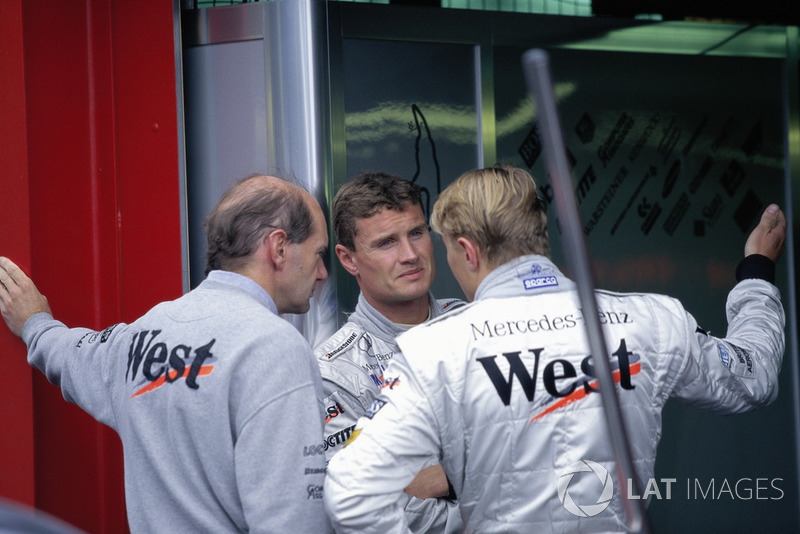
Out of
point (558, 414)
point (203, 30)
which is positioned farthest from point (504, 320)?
point (203, 30)

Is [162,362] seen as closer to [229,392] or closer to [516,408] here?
[229,392]

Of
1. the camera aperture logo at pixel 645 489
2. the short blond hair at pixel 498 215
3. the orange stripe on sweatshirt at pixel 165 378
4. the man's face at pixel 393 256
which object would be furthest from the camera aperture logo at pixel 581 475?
the man's face at pixel 393 256

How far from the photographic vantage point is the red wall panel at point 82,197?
116 inches

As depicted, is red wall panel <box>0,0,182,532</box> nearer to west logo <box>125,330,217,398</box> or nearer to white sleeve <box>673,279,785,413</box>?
west logo <box>125,330,217,398</box>

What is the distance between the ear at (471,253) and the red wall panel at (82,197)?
137cm

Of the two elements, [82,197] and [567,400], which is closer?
[567,400]

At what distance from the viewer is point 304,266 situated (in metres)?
2.42

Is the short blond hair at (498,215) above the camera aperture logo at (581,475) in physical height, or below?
above

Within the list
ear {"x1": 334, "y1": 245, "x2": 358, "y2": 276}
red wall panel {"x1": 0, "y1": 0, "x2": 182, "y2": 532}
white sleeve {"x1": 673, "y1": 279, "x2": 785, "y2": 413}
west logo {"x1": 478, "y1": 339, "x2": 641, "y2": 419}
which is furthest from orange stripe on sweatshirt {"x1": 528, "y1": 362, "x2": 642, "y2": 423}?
red wall panel {"x1": 0, "y1": 0, "x2": 182, "y2": 532}

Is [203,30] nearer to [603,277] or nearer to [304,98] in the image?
[304,98]

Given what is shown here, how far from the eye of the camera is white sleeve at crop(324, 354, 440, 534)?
80.7 inches

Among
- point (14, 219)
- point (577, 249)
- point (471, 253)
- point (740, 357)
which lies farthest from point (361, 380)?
point (577, 249)

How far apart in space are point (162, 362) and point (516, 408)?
2.48 ft

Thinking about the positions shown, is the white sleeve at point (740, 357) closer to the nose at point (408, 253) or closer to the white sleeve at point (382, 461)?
the white sleeve at point (382, 461)
